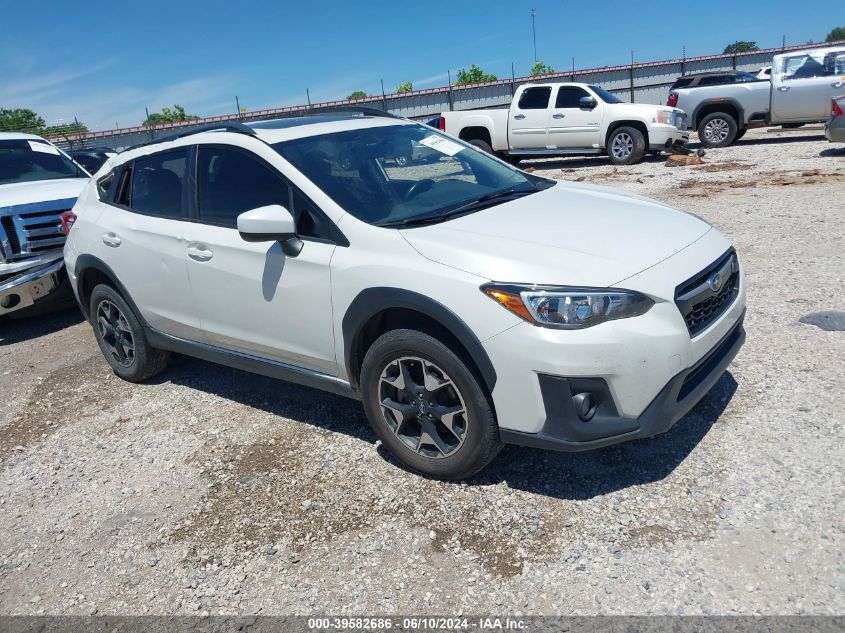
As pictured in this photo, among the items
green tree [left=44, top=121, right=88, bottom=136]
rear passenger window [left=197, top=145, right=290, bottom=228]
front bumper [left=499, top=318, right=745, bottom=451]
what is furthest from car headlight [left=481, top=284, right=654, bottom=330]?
green tree [left=44, top=121, right=88, bottom=136]

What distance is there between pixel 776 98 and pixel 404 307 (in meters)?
15.1

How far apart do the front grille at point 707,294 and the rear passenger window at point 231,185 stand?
6.83 ft

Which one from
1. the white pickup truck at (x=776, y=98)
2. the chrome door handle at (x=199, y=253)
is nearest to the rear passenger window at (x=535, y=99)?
the white pickup truck at (x=776, y=98)

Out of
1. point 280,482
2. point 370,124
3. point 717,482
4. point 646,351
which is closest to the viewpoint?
point 646,351

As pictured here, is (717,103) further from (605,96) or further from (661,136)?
(605,96)

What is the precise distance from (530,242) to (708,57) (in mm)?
33097

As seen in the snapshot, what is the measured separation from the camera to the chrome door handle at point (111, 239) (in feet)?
15.5

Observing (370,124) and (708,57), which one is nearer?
(370,124)

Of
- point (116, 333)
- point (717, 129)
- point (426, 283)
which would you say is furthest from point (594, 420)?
point (717, 129)

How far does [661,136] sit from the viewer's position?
1446 centimetres

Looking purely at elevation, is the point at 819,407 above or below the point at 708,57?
below

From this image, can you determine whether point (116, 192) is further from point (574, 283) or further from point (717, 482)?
point (717, 482)

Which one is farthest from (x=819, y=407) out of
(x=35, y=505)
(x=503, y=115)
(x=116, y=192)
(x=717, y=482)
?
→ (x=503, y=115)

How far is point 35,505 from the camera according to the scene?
3705 mm
